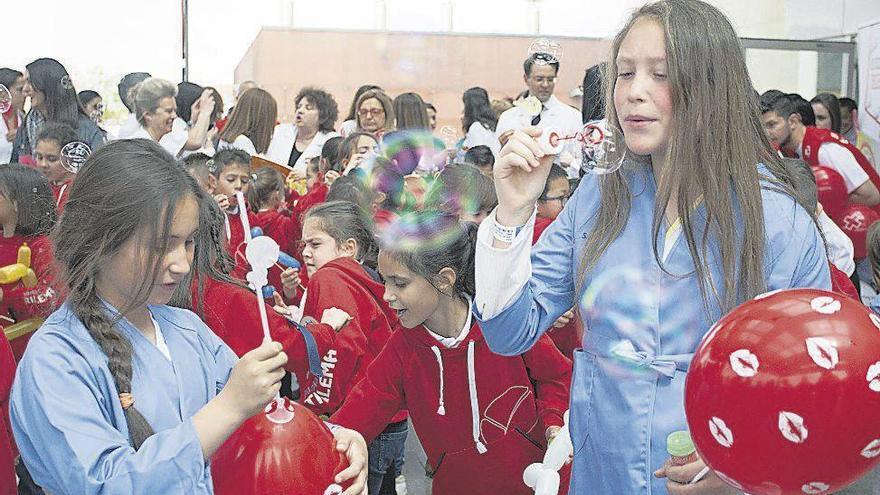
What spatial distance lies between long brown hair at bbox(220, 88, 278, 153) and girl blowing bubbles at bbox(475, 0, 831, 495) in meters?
4.99

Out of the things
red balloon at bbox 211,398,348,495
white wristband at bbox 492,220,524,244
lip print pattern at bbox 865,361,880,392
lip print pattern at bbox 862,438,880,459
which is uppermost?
white wristband at bbox 492,220,524,244

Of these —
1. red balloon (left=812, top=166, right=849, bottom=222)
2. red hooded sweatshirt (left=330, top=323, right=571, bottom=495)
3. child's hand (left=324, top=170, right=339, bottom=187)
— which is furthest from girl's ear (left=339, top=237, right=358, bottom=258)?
red balloon (left=812, top=166, right=849, bottom=222)

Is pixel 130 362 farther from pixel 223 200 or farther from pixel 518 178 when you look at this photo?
pixel 223 200

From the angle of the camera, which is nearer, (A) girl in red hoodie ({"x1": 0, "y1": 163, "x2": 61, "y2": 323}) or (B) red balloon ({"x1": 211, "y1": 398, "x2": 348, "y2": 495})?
(B) red balloon ({"x1": 211, "y1": 398, "x2": 348, "y2": 495})

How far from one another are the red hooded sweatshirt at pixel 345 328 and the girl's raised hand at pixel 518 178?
1.75 m

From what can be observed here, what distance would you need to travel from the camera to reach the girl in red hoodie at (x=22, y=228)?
384 centimetres

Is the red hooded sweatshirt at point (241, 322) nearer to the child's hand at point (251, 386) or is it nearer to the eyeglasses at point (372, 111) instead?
the child's hand at point (251, 386)

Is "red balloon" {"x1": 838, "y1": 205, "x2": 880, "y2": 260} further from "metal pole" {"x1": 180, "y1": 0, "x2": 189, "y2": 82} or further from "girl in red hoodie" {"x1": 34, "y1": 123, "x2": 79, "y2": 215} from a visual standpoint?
"metal pole" {"x1": 180, "y1": 0, "x2": 189, "y2": 82}

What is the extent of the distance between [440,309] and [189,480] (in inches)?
49.9

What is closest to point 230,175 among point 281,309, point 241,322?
point 281,309

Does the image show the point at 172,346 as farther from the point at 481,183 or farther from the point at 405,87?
the point at 405,87

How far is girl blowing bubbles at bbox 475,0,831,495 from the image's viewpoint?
5.88ft

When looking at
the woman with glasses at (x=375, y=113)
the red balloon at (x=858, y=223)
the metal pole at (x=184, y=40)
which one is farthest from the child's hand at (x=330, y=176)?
the metal pole at (x=184, y=40)

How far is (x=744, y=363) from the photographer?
146cm
